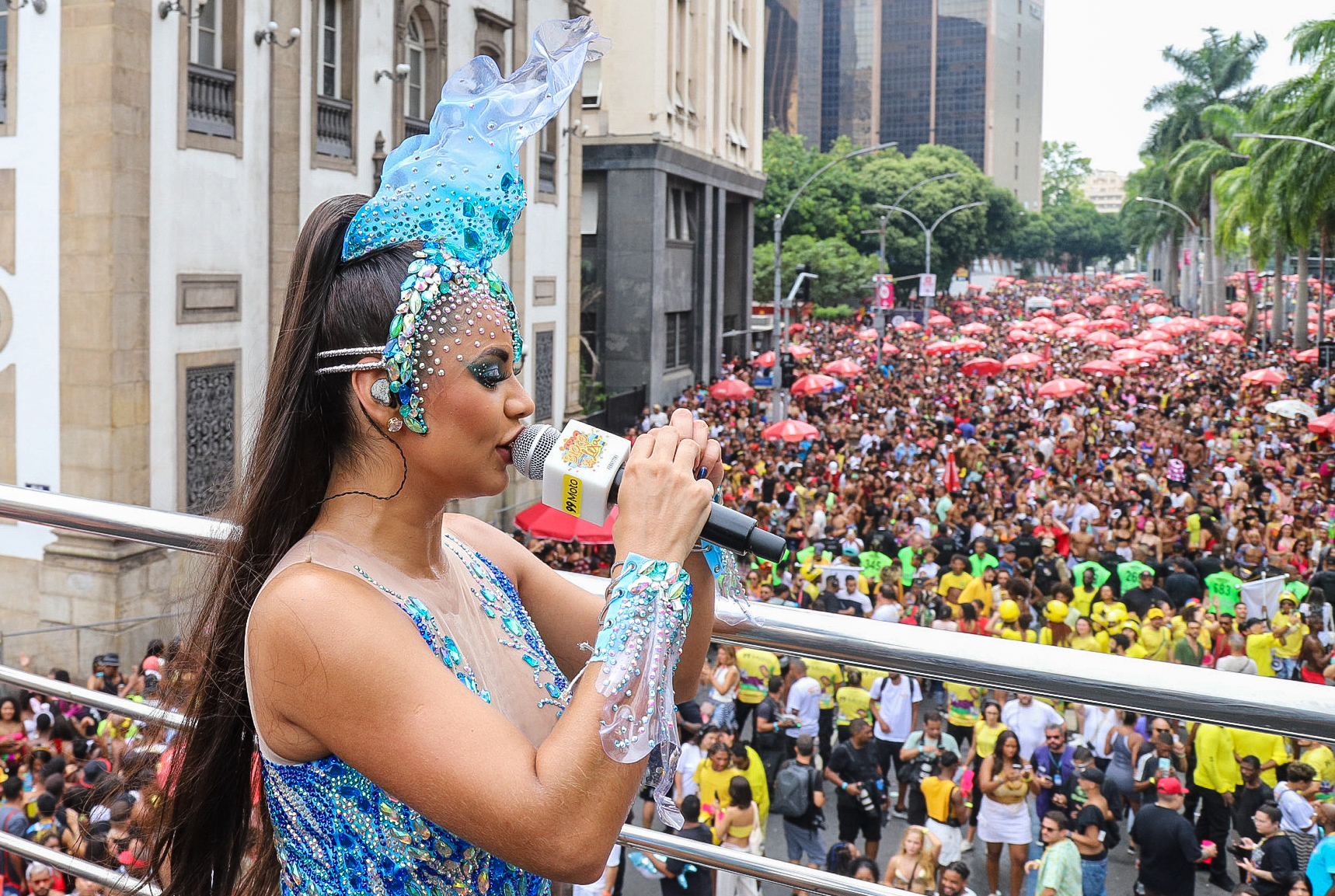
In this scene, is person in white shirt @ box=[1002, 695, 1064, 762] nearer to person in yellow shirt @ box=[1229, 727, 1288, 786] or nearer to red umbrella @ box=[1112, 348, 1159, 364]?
person in yellow shirt @ box=[1229, 727, 1288, 786]

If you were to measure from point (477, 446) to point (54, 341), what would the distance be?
46.5ft

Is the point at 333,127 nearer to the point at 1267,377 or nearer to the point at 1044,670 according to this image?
the point at 1044,670

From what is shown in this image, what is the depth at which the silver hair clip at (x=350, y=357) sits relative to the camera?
73.0 inches

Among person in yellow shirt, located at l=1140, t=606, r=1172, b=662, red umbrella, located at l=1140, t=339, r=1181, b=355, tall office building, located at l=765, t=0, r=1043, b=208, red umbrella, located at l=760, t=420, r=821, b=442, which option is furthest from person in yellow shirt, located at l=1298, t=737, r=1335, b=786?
tall office building, located at l=765, t=0, r=1043, b=208

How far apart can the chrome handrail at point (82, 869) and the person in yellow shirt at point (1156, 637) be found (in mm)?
9905

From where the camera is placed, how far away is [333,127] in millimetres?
18609

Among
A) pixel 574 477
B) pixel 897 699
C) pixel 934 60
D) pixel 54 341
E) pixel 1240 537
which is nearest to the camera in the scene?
pixel 574 477

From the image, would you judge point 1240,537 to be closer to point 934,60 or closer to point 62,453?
point 62,453

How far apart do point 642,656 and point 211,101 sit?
51.5 ft

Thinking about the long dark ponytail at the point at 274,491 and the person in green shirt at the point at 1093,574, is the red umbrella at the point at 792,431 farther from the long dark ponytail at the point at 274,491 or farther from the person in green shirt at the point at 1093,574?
the long dark ponytail at the point at 274,491

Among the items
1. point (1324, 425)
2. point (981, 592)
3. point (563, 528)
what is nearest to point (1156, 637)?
point (981, 592)

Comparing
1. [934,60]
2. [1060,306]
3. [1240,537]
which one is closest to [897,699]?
[1240,537]

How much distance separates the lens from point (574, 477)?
1.77 meters

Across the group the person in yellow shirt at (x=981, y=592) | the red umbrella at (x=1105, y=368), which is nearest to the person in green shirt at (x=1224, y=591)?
the person in yellow shirt at (x=981, y=592)
